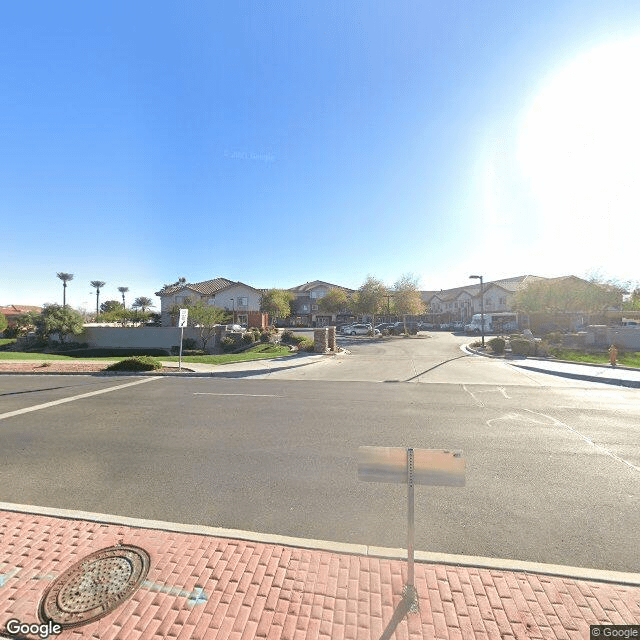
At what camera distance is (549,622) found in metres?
2.64

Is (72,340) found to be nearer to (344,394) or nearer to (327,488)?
(344,394)

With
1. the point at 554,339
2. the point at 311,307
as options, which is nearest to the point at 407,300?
the point at 554,339

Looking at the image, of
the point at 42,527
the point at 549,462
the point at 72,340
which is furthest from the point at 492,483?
the point at 72,340

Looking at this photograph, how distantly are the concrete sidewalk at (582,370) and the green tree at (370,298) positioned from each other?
23593 millimetres

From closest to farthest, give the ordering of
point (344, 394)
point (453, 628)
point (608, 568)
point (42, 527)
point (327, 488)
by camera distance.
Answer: point (453, 628)
point (608, 568)
point (42, 527)
point (327, 488)
point (344, 394)

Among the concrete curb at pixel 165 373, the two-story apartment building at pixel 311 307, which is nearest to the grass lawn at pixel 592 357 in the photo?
the concrete curb at pixel 165 373

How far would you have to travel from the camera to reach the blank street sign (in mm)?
2779

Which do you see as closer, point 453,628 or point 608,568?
point 453,628

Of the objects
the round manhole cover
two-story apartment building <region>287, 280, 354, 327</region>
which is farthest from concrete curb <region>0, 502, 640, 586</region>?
two-story apartment building <region>287, 280, 354, 327</region>

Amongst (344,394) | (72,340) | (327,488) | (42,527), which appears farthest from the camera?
(72,340)

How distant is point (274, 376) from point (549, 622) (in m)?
13.3

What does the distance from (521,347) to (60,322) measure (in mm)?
35459

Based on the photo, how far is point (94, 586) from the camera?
10.00 ft

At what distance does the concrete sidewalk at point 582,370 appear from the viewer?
13.6m
